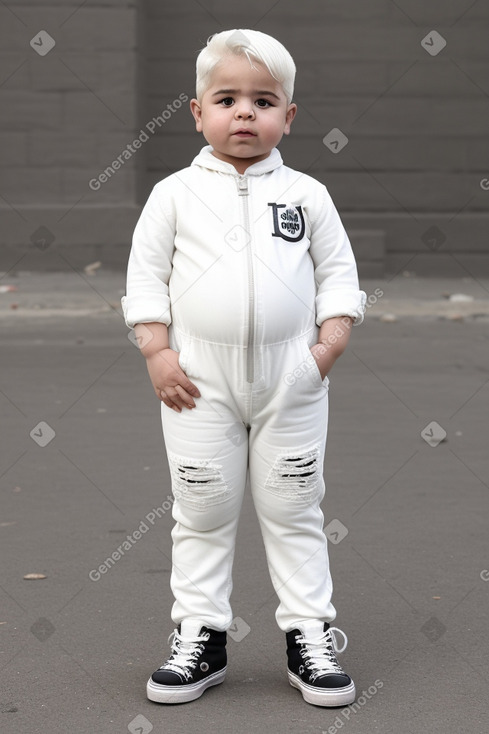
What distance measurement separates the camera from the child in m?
3.16

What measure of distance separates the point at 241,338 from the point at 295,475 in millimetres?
384

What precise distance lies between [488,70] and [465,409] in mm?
6466

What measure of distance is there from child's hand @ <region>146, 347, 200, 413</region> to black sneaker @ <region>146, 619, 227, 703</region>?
60 cm

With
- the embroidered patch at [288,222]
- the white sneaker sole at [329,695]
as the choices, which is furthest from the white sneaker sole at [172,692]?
the embroidered patch at [288,222]

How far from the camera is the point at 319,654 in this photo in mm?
3299

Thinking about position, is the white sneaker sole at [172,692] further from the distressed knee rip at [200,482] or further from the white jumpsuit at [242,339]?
the distressed knee rip at [200,482]

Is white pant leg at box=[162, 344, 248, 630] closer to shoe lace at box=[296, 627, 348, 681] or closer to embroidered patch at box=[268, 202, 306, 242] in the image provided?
shoe lace at box=[296, 627, 348, 681]

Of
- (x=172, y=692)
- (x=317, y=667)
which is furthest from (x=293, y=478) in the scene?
(x=172, y=692)

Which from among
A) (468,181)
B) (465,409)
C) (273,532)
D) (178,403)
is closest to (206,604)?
(273,532)

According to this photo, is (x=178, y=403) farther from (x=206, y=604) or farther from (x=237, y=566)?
(x=237, y=566)

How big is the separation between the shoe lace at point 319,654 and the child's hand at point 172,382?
0.71 metres

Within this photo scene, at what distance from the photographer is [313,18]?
1216 centimetres

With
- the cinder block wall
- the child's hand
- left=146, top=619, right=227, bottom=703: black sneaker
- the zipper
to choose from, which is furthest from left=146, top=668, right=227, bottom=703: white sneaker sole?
the cinder block wall

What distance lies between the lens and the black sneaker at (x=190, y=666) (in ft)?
10.7
